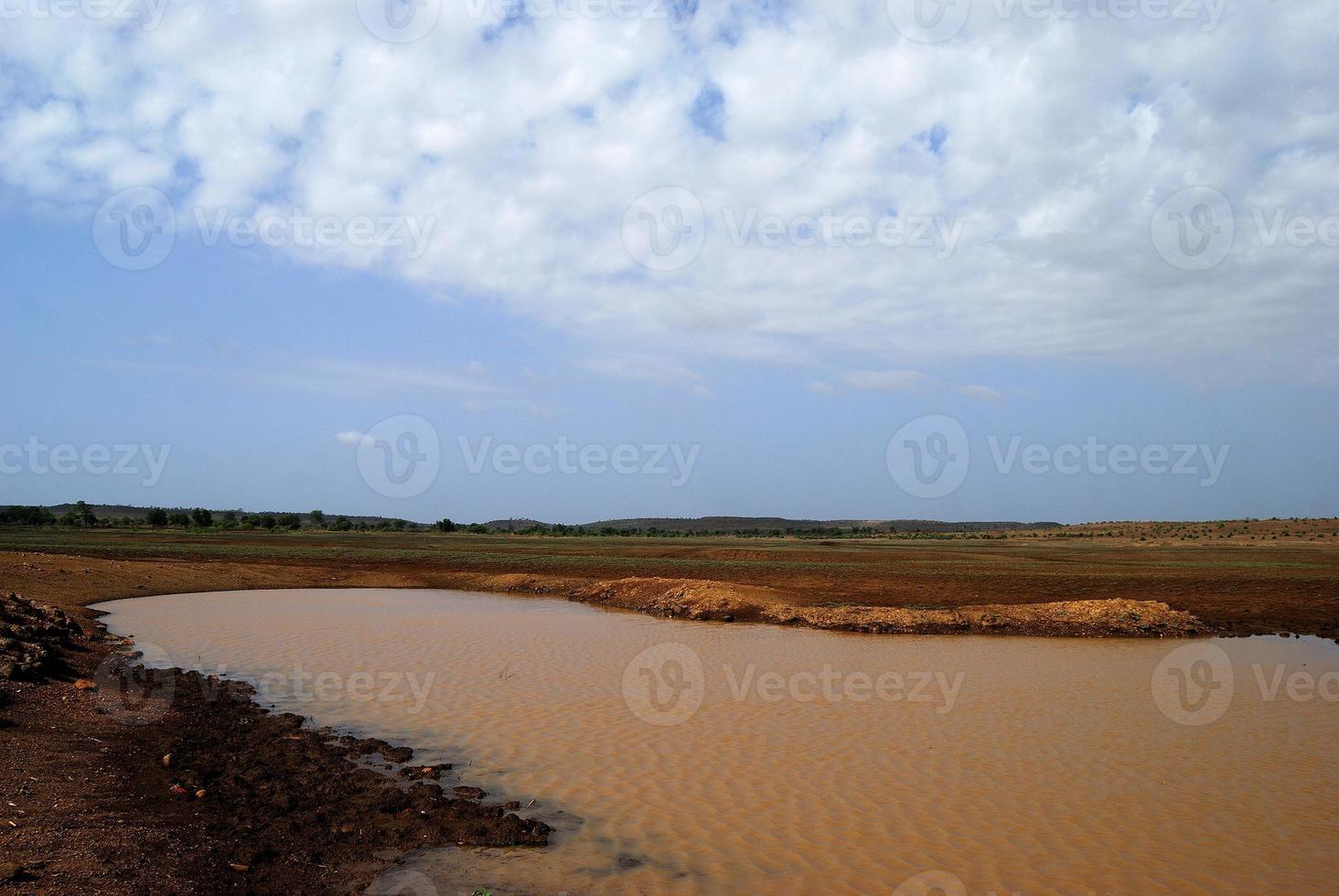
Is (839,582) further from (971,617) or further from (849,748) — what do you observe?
(849,748)

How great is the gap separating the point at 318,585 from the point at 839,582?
67.7ft

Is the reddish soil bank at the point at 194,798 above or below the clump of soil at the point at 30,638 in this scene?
below

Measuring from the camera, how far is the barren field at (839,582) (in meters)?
21.3

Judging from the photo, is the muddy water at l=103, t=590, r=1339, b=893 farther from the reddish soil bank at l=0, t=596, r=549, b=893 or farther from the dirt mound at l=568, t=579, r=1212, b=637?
the dirt mound at l=568, t=579, r=1212, b=637

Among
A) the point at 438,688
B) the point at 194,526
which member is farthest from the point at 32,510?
the point at 438,688

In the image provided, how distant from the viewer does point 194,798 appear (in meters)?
7.48

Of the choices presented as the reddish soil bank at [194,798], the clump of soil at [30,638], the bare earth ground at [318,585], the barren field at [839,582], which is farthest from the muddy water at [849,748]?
the barren field at [839,582]

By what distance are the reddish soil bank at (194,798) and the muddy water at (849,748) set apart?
0.60 m

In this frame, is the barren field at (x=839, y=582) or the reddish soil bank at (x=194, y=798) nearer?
the reddish soil bank at (x=194, y=798)

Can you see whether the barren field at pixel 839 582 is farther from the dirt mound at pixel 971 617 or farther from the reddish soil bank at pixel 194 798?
the reddish soil bank at pixel 194 798

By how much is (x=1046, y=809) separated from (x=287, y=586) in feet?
94.4

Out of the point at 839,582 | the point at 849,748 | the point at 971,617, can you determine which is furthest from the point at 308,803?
the point at 839,582

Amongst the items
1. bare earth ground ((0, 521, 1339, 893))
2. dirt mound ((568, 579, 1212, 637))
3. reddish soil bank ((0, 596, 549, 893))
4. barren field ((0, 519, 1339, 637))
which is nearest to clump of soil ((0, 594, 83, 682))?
reddish soil bank ((0, 596, 549, 893))

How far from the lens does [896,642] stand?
1875cm
